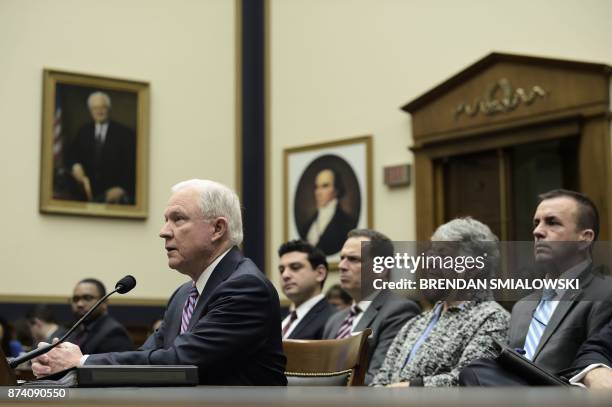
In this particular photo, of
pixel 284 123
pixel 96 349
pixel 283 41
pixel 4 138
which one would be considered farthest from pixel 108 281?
pixel 96 349

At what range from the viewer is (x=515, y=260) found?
335 centimetres

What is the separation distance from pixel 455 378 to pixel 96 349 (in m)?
3.02

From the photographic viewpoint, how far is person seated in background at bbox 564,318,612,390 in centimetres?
318

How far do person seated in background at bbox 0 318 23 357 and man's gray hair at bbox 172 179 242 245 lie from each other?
5633mm

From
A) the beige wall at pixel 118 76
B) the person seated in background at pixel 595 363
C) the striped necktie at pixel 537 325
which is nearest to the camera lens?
the person seated in background at pixel 595 363

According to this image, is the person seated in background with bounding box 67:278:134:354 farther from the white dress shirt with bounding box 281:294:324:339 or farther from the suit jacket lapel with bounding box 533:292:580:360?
the suit jacket lapel with bounding box 533:292:580:360

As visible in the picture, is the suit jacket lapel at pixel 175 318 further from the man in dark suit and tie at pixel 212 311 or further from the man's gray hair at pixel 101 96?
the man's gray hair at pixel 101 96

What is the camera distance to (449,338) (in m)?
4.55

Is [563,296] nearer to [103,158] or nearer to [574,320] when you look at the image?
[574,320]

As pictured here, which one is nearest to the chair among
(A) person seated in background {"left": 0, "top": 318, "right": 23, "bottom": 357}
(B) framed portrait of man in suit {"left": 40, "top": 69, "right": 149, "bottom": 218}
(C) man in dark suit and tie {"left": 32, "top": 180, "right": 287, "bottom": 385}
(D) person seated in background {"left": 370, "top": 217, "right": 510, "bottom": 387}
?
(D) person seated in background {"left": 370, "top": 217, "right": 510, "bottom": 387}

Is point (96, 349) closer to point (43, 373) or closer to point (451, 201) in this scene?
point (43, 373)

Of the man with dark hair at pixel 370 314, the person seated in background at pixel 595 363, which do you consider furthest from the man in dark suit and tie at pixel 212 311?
the man with dark hair at pixel 370 314

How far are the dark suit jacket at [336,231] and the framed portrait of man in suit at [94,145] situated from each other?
6.69 ft

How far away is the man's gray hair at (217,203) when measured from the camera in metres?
3.70
